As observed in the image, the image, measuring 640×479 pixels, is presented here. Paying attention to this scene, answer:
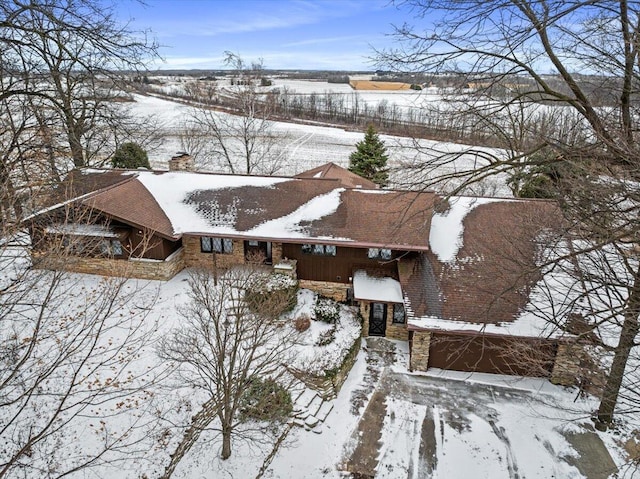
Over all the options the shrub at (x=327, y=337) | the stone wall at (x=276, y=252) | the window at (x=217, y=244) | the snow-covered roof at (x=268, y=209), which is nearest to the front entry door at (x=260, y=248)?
the stone wall at (x=276, y=252)

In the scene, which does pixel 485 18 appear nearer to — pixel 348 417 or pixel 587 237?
pixel 587 237

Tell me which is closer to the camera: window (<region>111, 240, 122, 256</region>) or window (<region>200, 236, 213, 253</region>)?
window (<region>111, 240, 122, 256</region>)

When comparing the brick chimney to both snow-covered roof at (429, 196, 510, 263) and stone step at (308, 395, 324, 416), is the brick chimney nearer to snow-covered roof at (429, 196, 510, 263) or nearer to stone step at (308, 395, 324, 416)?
snow-covered roof at (429, 196, 510, 263)

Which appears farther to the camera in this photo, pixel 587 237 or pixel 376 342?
pixel 376 342

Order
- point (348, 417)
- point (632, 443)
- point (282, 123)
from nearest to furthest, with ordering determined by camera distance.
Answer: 1. point (632, 443)
2. point (348, 417)
3. point (282, 123)

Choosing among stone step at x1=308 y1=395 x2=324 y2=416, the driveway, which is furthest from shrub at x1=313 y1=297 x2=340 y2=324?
stone step at x1=308 y1=395 x2=324 y2=416

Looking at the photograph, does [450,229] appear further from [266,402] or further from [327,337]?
[266,402]

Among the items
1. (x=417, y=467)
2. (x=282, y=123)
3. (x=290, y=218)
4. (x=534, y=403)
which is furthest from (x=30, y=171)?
(x=282, y=123)
